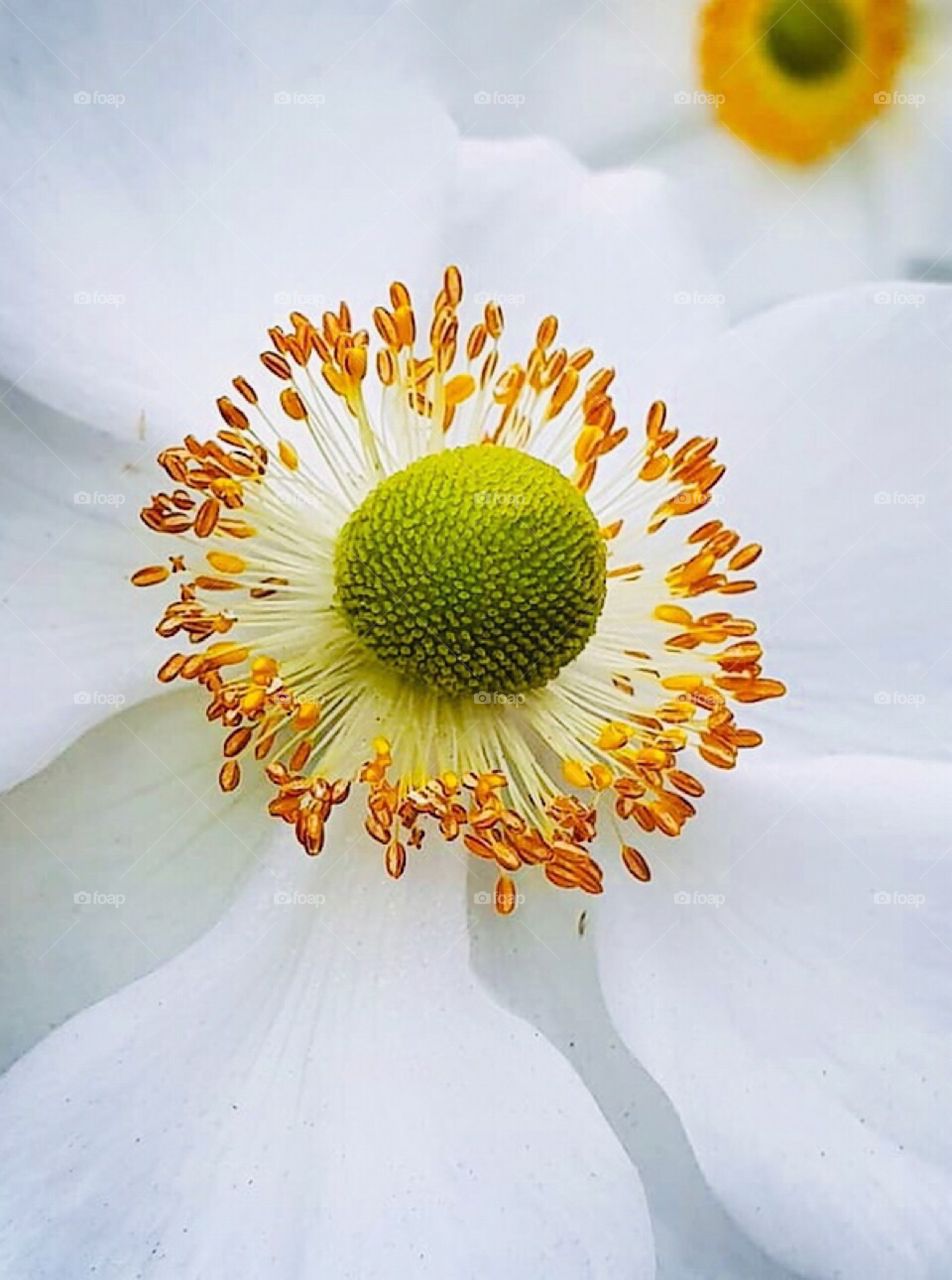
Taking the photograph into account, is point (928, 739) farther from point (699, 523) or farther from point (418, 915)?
point (418, 915)

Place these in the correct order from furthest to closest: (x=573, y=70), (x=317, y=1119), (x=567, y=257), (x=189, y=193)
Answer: (x=573, y=70), (x=567, y=257), (x=189, y=193), (x=317, y=1119)

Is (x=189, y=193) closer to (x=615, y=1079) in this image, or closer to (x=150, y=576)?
(x=150, y=576)

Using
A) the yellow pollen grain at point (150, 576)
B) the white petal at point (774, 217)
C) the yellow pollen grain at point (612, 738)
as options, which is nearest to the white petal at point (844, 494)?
the yellow pollen grain at point (612, 738)

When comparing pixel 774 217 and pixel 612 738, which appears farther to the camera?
pixel 774 217

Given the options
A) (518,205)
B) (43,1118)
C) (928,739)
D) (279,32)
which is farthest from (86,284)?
(928,739)

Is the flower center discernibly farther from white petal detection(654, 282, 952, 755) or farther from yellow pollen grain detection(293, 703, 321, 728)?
white petal detection(654, 282, 952, 755)

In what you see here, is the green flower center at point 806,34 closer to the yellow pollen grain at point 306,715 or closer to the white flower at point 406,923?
the white flower at point 406,923

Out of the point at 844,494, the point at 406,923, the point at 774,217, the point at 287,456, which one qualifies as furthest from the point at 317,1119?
the point at 774,217

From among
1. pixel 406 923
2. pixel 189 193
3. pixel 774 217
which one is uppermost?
pixel 774 217
